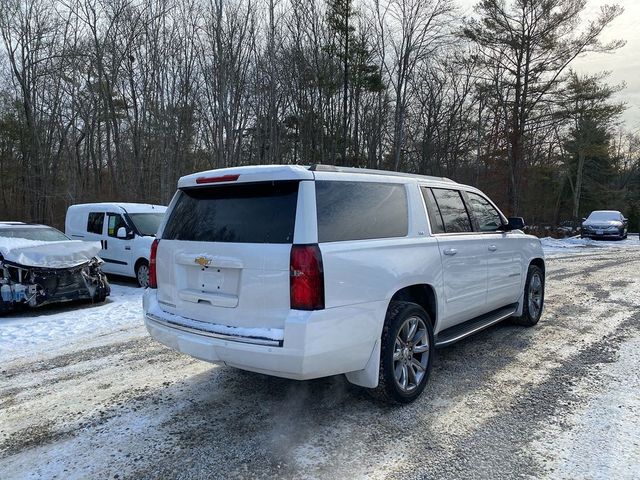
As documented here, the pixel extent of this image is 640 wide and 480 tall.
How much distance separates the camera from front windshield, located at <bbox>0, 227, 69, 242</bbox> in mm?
8002

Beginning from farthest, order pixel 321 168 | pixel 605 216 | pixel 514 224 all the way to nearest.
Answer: pixel 605 216, pixel 514 224, pixel 321 168

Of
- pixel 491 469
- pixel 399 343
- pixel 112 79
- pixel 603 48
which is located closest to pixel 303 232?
pixel 399 343

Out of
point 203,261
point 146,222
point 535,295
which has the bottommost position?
point 535,295

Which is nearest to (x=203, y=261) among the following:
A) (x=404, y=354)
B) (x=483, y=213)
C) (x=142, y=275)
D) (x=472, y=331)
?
(x=404, y=354)

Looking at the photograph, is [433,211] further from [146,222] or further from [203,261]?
[146,222]

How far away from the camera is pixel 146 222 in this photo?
1039cm

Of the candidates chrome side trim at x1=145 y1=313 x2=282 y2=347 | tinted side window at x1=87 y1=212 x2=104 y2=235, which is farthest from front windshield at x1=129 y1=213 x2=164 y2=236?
chrome side trim at x1=145 y1=313 x2=282 y2=347

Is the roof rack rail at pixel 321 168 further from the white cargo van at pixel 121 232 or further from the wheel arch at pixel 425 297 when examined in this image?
the white cargo van at pixel 121 232

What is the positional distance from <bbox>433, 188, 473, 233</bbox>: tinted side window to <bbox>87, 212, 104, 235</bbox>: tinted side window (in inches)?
354

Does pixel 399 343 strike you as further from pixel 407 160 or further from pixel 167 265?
pixel 407 160

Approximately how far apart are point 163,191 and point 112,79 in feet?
19.9

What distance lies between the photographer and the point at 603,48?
2277 cm

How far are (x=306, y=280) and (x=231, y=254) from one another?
0.64m

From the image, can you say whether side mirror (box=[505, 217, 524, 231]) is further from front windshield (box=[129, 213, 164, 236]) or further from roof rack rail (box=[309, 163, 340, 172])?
front windshield (box=[129, 213, 164, 236])
